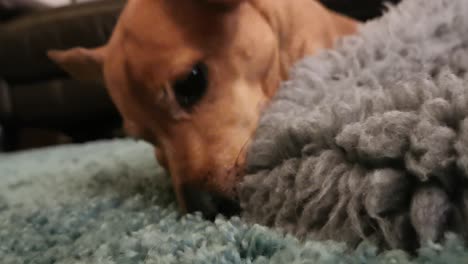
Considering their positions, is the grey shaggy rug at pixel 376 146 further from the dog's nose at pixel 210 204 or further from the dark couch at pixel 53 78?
the dark couch at pixel 53 78

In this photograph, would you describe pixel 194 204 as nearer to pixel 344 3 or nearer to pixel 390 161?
pixel 390 161

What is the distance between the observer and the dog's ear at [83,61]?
1.07 meters

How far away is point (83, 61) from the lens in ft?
3.63

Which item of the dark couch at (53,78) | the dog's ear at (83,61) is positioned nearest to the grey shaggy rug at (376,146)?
the dog's ear at (83,61)

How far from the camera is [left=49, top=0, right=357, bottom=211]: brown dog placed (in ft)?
2.39

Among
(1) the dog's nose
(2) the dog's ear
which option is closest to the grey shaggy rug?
(1) the dog's nose

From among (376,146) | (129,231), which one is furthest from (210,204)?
(376,146)

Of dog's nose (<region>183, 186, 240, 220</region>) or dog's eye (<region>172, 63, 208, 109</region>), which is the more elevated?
dog's eye (<region>172, 63, 208, 109</region>)

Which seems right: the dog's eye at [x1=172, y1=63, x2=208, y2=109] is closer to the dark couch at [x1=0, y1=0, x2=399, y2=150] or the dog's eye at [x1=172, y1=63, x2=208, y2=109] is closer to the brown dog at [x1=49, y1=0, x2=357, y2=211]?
the brown dog at [x1=49, y1=0, x2=357, y2=211]

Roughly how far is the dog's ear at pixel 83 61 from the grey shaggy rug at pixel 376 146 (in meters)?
0.45

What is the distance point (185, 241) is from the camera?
19.1 inches

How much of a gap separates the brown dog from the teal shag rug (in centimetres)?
8

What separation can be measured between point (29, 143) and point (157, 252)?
2.12 m

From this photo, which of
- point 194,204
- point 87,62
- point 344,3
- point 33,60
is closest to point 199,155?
point 194,204
